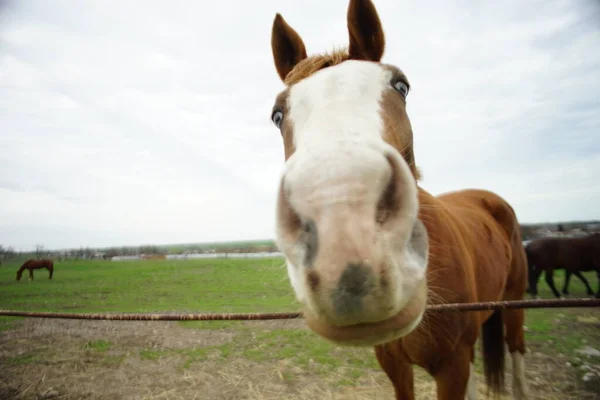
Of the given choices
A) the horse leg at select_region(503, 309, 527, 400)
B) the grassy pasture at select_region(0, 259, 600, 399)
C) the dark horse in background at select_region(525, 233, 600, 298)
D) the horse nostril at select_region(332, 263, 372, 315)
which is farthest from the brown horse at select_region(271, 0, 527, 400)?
the dark horse in background at select_region(525, 233, 600, 298)

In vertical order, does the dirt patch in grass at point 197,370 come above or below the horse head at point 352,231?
below

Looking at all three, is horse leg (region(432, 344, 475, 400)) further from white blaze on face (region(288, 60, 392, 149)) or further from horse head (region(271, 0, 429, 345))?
white blaze on face (region(288, 60, 392, 149))

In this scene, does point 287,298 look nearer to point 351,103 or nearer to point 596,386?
point 596,386

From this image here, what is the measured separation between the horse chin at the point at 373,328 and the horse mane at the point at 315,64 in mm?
1487

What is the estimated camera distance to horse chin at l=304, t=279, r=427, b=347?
0.93m

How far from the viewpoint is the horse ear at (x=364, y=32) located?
2053mm

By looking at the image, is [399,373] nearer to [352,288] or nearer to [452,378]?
[452,378]

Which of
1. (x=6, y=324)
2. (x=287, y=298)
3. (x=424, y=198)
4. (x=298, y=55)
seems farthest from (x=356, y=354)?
(x=6, y=324)

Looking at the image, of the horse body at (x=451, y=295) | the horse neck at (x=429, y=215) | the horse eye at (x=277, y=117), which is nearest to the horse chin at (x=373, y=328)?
the horse body at (x=451, y=295)

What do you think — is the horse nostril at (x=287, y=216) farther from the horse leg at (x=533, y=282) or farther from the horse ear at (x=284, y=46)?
the horse leg at (x=533, y=282)

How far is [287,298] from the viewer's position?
11703mm

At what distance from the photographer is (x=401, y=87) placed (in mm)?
1830

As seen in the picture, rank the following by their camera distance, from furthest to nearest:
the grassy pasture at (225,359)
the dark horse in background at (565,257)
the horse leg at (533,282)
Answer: the dark horse in background at (565,257) → the horse leg at (533,282) → the grassy pasture at (225,359)

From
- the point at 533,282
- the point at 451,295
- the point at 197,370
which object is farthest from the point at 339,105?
the point at 533,282
